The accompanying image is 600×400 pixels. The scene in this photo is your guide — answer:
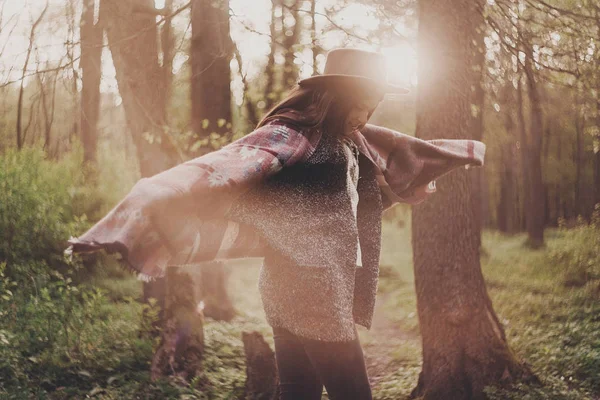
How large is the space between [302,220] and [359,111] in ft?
1.74

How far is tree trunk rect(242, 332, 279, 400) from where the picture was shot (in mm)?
6414

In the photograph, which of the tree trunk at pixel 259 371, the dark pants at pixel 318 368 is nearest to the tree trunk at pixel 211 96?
the tree trunk at pixel 259 371

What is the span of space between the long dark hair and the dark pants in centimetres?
84

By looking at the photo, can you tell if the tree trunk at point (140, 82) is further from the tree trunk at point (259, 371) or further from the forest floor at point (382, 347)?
the tree trunk at point (259, 371)

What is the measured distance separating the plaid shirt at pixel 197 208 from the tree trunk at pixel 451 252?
3680mm

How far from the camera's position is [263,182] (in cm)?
246

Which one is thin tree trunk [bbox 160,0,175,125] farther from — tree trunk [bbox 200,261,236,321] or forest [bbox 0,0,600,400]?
tree trunk [bbox 200,261,236,321]

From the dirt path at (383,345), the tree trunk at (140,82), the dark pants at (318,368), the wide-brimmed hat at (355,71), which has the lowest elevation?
the dirt path at (383,345)

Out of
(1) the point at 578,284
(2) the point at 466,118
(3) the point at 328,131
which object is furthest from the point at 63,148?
(3) the point at 328,131

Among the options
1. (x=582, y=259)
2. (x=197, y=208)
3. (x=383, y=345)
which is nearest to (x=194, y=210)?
(x=197, y=208)

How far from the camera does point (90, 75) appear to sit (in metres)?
10.1

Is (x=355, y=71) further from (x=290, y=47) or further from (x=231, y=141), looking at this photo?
(x=231, y=141)

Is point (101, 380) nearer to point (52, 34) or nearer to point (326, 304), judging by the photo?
point (52, 34)

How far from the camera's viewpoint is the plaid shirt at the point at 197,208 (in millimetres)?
2025
